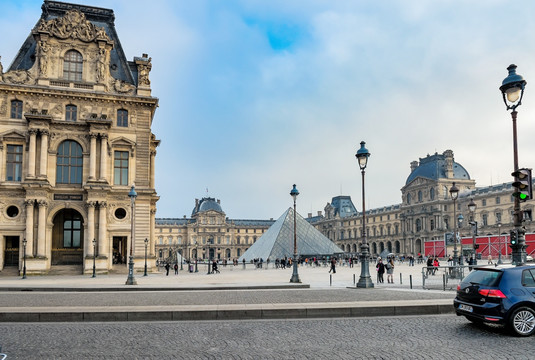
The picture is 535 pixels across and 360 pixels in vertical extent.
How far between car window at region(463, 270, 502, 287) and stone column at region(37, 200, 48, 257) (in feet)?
96.3

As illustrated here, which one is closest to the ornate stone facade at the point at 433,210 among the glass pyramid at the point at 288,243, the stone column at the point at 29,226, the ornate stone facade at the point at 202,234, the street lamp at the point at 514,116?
the glass pyramid at the point at 288,243

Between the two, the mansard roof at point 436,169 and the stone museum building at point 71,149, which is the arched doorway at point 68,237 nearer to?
the stone museum building at point 71,149

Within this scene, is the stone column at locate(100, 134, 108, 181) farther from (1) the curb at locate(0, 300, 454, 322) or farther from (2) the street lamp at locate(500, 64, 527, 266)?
(2) the street lamp at locate(500, 64, 527, 266)

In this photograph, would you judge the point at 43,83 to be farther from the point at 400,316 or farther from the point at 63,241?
the point at 400,316

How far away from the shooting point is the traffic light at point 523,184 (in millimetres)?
11242

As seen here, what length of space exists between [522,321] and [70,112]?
32.7 m

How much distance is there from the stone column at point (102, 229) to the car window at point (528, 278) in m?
29.4

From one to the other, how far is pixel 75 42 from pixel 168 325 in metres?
30.5

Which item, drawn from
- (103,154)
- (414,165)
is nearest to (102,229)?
(103,154)

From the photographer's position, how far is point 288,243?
204ft

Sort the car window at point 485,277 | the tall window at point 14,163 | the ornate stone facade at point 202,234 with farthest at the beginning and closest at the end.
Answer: the ornate stone facade at point 202,234, the tall window at point 14,163, the car window at point 485,277

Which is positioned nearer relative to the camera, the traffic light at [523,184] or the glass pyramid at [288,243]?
the traffic light at [523,184]

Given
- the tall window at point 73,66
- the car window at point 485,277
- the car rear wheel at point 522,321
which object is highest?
the tall window at point 73,66

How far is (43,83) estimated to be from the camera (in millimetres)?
33719
